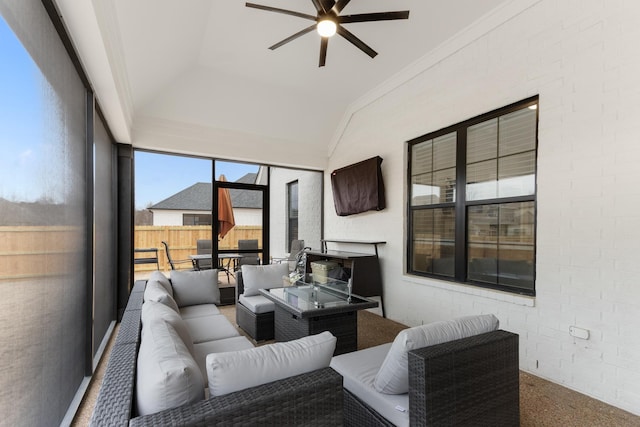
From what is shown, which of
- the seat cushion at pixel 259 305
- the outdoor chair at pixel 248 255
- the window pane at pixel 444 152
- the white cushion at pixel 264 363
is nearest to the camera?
the white cushion at pixel 264 363

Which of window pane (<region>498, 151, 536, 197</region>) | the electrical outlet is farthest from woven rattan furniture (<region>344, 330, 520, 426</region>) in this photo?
window pane (<region>498, 151, 536, 197</region>)

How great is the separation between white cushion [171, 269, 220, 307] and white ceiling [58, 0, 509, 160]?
1894 mm

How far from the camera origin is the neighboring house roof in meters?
4.86

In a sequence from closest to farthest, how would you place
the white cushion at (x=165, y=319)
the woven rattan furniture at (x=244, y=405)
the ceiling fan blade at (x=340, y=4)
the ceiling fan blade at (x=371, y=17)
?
the woven rattan furniture at (x=244, y=405), the white cushion at (x=165, y=319), the ceiling fan blade at (x=340, y=4), the ceiling fan blade at (x=371, y=17)

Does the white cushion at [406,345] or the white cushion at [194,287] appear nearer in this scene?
the white cushion at [406,345]

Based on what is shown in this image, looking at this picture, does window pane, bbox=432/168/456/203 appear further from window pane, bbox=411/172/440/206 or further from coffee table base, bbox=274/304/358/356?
coffee table base, bbox=274/304/358/356


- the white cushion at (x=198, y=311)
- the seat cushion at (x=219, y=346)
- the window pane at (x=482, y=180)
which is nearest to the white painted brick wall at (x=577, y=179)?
the window pane at (x=482, y=180)

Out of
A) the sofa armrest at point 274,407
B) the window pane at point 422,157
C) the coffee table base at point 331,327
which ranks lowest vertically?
the coffee table base at point 331,327

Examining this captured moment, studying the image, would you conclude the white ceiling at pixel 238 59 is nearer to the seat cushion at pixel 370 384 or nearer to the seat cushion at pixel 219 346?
the seat cushion at pixel 219 346

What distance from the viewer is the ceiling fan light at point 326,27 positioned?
103 inches

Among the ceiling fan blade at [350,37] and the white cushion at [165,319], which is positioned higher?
the ceiling fan blade at [350,37]

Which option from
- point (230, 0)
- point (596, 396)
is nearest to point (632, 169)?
point (596, 396)

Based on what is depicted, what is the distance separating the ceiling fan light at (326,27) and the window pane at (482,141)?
190 cm

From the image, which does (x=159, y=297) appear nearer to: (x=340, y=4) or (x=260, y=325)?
(x=260, y=325)
